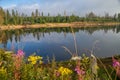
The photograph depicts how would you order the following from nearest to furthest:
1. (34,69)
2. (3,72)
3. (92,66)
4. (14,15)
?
(92,66) < (3,72) < (34,69) < (14,15)

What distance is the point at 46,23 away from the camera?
191000mm

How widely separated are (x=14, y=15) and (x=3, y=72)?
562 feet

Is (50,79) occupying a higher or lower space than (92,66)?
lower

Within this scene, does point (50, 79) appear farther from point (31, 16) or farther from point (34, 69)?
point (31, 16)

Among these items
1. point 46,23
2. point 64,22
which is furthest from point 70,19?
point 46,23

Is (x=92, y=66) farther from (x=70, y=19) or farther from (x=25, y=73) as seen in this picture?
(x=70, y=19)

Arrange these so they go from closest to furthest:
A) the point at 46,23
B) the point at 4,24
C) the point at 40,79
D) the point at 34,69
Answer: the point at 40,79 < the point at 34,69 < the point at 4,24 < the point at 46,23

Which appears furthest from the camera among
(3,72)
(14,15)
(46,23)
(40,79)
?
(46,23)

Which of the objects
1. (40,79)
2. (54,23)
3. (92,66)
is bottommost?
(54,23)

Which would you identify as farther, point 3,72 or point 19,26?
point 19,26

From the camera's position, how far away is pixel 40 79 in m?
5.07

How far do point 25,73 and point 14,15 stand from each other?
171 meters

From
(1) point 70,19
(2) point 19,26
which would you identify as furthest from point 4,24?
(1) point 70,19

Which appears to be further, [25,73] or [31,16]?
[31,16]
